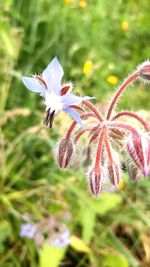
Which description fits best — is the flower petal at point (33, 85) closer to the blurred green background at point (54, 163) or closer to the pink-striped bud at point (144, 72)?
the pink-striped bud at point (144, 72)

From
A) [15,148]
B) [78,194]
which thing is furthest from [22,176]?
[78,194]

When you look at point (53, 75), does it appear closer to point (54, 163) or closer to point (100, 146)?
point (100, 146)

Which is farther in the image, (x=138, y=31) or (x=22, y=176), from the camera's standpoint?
(x=138, y=31)

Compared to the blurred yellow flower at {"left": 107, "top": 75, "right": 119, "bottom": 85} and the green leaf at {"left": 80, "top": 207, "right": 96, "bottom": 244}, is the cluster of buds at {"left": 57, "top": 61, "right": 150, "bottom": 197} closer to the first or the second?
the green leaf at {"left": 80, "top": 207, "right": 96, "bottom": 244}

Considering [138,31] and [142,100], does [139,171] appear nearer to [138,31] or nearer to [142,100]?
[142,100]

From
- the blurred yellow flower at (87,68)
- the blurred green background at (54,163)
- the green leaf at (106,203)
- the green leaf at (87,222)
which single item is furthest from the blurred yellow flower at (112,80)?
A: the green leaf at (87,222)

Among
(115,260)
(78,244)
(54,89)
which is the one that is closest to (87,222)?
(78,244)

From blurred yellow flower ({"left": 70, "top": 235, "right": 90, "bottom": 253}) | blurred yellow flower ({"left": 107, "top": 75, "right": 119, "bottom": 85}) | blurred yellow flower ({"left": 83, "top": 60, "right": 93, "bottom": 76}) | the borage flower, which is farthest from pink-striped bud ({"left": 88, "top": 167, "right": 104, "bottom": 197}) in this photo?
blurred yellow flower ({"left": 107, "top": 75, "right": 119, "bottom": 85})
